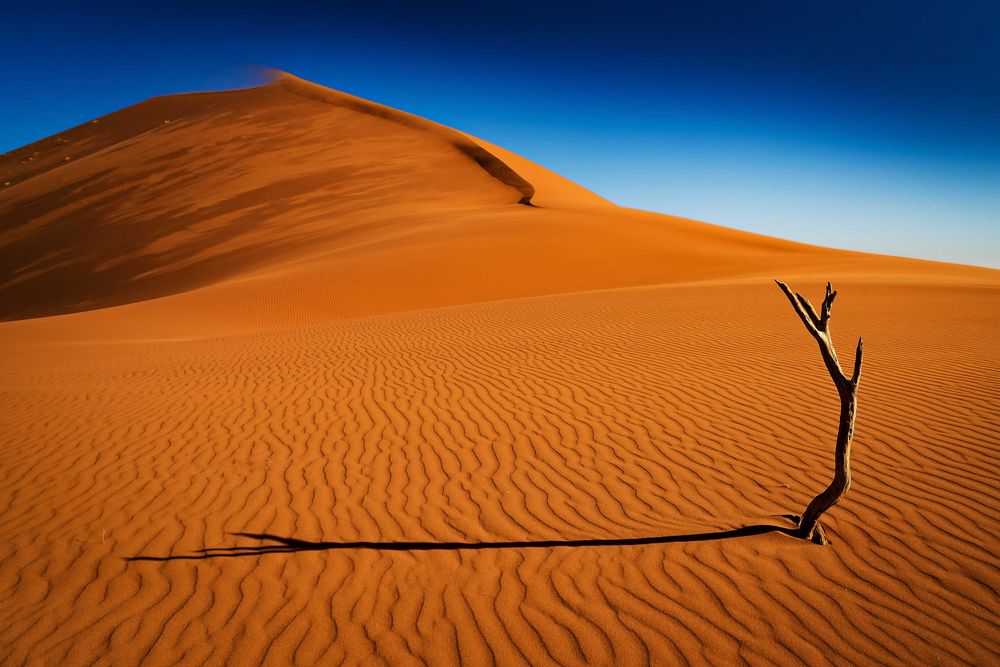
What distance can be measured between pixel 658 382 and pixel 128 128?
3021 inches

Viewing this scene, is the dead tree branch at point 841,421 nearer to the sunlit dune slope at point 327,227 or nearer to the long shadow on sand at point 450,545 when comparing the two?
the long shadow on sand at point 450,545

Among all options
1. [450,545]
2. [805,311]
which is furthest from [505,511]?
[805,311]

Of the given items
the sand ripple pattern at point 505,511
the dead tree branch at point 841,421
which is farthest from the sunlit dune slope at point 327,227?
the dead tree branch at point 841,421

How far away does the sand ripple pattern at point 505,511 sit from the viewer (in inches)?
134

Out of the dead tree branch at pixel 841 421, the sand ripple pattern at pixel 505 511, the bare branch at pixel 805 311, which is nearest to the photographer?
the sand ripple pattern at pixel 505 511

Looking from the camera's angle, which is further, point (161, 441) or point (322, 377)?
point (322, 377)

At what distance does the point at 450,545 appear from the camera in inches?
171

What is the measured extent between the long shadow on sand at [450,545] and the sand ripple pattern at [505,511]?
0.04 m

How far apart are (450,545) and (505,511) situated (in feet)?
2.22

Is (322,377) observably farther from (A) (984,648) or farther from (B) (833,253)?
(B) (833,253)

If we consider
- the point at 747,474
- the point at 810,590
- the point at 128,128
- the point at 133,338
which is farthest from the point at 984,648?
the point at 128,128

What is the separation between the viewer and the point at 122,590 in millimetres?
3949

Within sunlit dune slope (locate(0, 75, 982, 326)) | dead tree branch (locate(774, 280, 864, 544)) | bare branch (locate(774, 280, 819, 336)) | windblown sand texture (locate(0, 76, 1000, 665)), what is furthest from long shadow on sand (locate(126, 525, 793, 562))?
sunlit dune slope (locate(0, 75, 982, 326))

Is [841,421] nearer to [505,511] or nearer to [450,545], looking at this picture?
[505,511]
